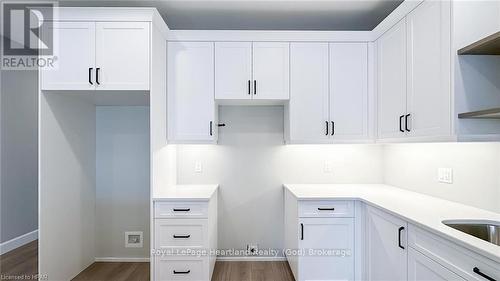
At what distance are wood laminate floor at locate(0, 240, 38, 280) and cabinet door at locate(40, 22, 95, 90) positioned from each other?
2.01m

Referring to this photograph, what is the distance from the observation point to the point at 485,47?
150 centimetres

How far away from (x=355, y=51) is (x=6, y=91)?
4.18 metres

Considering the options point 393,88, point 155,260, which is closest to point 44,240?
point 155,260

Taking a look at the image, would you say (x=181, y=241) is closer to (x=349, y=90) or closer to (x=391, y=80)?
(x=349, y=90)

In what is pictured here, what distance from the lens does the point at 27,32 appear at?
3.17 metres

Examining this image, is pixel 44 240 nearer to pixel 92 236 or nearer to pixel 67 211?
pixel 67 211

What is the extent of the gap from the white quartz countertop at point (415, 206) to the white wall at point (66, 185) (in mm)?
2138

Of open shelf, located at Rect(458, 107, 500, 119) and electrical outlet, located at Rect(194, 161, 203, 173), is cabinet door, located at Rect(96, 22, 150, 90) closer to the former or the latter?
electrical outlet, located at Rect(194, 161, 203, 173)

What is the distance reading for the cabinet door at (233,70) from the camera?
2.63 metres

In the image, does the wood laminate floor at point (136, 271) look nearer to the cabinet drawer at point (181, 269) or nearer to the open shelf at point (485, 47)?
the cabinet drawer at point (181, 269)

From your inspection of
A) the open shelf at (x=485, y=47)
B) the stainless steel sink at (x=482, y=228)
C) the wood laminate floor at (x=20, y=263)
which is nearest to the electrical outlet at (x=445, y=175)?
the stainless steel sink at (x=482, y=228)

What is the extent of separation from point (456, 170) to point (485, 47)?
3.18 ft

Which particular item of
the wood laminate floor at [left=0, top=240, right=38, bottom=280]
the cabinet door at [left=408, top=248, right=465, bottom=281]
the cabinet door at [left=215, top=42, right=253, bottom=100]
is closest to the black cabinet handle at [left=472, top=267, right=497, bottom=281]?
the cabinet door at [left=408, top=248, right=465, bottom=281]

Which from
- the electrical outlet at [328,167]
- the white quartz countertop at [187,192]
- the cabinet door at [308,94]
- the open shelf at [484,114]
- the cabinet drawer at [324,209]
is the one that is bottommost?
the cabinet drawer at [324,209]
